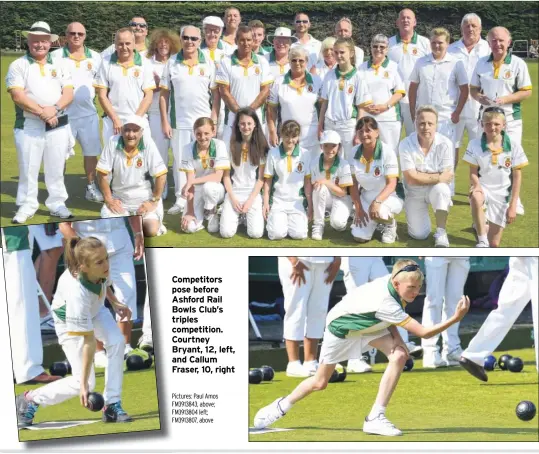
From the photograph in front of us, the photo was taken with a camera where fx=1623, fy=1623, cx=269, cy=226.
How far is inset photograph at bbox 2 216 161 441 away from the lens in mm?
9359

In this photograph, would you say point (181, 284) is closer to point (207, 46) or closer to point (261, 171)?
point (261, 171)

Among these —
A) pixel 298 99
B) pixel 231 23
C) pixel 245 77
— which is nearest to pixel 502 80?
pixel 298 99

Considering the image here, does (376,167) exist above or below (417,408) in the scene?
above

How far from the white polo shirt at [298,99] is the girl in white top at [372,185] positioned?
355 millimetres

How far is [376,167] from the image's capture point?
11.0 meters

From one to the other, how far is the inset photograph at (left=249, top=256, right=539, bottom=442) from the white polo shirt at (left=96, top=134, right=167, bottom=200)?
1.37 metres

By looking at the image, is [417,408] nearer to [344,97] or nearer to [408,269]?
[408,269]

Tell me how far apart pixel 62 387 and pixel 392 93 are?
3333 millimetres

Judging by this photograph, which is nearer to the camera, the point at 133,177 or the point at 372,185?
the point at 133,177

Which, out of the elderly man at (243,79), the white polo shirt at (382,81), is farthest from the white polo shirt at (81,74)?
the white polo shirt at (382,81)

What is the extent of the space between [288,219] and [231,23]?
1.47 metres

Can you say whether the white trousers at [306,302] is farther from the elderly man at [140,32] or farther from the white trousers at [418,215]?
the elderly man at [140,32]

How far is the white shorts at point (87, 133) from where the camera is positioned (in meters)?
11.4

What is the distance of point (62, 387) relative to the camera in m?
9.42
